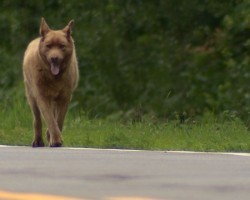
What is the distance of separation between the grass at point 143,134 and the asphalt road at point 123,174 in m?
1.26

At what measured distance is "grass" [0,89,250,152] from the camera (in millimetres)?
12938

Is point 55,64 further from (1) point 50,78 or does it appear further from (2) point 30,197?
(2) point 30,197

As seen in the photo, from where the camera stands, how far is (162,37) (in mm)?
23656

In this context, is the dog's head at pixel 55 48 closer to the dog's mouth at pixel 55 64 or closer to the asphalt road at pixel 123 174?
the dog's mouth at pixel 55 64

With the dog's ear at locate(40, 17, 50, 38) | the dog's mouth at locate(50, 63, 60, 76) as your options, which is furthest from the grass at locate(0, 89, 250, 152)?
the dog's ear at locate(40, 17, 50, 38)

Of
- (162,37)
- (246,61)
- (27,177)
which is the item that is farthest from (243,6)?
(27,177)

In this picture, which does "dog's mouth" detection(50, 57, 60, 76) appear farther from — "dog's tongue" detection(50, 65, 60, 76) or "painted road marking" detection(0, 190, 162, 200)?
"painted road marking" detection(0, 190, 162, 200)

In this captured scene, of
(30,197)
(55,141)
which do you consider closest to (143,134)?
(55,141)

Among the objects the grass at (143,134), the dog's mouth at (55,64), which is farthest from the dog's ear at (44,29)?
the grass at (143,134)

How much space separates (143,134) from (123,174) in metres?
5.33

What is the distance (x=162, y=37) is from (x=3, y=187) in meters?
15.6

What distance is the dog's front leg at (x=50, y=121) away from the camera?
13094mm

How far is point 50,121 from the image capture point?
1348 cm

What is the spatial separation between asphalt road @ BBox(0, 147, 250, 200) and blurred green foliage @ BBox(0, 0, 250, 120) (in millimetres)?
10523
